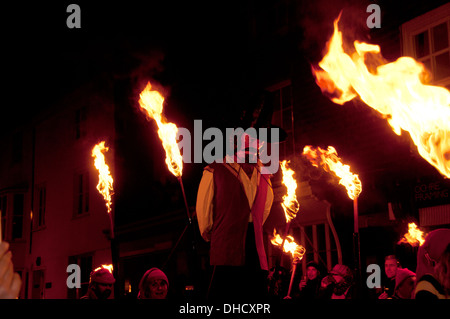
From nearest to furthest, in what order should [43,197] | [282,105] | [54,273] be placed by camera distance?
[282,105] < [54,273] < [43,197]

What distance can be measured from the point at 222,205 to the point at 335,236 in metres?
7.02

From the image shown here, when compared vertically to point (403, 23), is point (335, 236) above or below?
below

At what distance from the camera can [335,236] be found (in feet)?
34.8

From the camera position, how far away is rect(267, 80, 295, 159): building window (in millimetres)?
12438

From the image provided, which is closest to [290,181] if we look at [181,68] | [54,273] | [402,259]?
[402,259]

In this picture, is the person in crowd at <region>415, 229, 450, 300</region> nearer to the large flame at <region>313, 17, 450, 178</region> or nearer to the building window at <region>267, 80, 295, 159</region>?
the large flame at <region>313, 17, 450, 178</region>

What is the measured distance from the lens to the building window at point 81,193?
20.5 metres

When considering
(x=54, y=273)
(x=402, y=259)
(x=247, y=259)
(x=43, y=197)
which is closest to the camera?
(x=247, y=259)

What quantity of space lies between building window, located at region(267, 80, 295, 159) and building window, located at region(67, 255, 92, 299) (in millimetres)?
10821

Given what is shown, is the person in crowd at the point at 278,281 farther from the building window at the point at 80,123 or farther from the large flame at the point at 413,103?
the building window at the point at 80,123

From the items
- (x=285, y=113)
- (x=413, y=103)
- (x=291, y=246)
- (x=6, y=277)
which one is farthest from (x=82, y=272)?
(x=6, y=277)

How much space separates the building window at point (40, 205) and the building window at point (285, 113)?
1440 cm

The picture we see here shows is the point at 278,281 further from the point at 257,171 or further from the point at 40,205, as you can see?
the point at 40,205

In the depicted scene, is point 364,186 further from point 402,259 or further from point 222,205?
point 222,205
